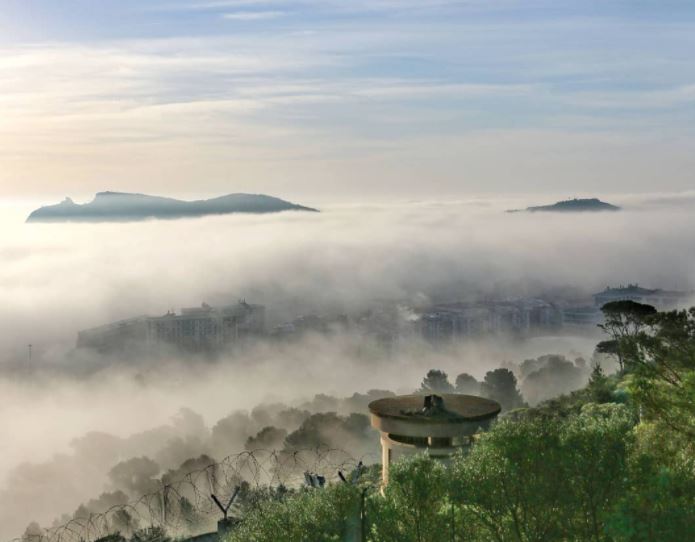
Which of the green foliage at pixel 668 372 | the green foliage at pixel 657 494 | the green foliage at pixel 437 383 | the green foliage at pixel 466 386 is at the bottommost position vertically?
the green foliage at pixel 466 386

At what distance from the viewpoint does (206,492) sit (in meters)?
112

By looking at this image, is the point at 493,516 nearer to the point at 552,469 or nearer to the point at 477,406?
the point at 552,469

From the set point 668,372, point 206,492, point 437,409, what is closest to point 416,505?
point 668,372

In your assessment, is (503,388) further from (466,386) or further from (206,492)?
(206,492)

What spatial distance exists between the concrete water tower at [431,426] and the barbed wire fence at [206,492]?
19.6 feet

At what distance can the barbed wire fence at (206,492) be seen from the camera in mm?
59344

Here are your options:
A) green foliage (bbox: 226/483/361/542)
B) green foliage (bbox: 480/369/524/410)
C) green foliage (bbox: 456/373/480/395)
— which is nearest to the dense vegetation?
green foliage (bbox: 226/483/361/542)

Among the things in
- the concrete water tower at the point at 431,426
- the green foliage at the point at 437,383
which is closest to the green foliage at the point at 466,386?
the green foliage at the point at 437,383

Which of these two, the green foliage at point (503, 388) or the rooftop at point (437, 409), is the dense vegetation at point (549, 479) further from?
the green foliage at point (503, 388)

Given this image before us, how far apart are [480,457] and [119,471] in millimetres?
113634

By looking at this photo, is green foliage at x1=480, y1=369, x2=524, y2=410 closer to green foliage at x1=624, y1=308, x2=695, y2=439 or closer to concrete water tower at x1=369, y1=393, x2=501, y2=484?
concrete water tower at x1=369, y1=393, x2=501, y2=484

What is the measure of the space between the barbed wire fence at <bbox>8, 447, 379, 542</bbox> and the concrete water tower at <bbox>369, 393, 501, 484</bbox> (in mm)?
5970

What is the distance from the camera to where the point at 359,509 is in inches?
1287

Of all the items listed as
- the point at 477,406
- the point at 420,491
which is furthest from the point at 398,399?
the point at 420,491
